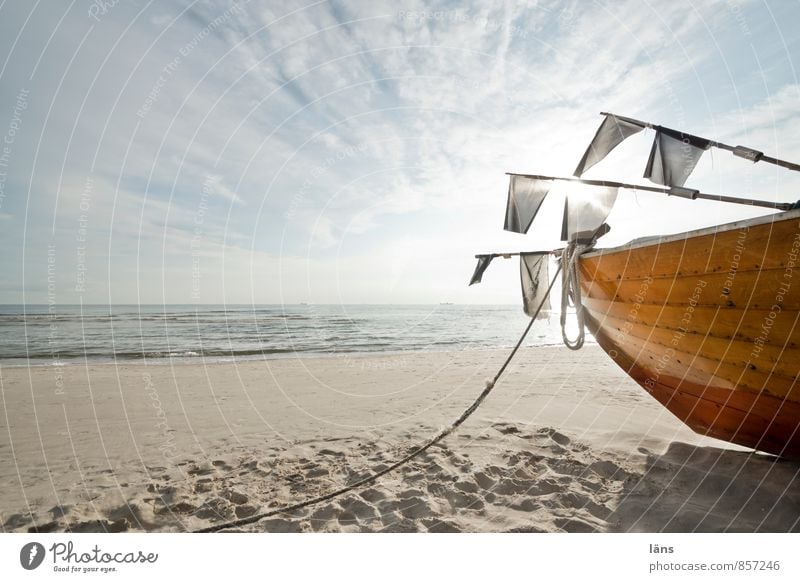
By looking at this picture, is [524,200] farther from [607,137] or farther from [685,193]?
[685,193]

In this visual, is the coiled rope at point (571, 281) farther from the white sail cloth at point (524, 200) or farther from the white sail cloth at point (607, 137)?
the white sail cloth at point (607, 137)

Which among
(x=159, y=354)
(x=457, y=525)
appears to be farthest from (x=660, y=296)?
(x=159, y=354)

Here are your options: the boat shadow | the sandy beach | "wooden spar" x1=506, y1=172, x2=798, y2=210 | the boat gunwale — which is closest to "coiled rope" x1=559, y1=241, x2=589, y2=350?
the boat gunwale

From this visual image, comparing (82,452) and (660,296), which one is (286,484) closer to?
(82,452)

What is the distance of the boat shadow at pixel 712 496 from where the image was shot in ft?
9.97

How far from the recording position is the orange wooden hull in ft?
9.54

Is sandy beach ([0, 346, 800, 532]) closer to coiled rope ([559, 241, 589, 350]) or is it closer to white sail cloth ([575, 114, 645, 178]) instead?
coiled rope ([559, 241, 589, 350])

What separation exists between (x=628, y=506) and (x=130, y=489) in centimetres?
489

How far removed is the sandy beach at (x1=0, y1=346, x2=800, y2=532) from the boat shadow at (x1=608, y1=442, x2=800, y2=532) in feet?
0.05

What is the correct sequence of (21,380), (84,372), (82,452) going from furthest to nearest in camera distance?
(84,372), (21,380), (82,452)

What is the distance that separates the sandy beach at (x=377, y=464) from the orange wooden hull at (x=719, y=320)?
564mm

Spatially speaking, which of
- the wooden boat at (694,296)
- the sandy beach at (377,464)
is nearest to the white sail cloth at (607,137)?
the wooden boat at (694,296)

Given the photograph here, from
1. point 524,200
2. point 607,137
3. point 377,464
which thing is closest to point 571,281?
point 524,200
